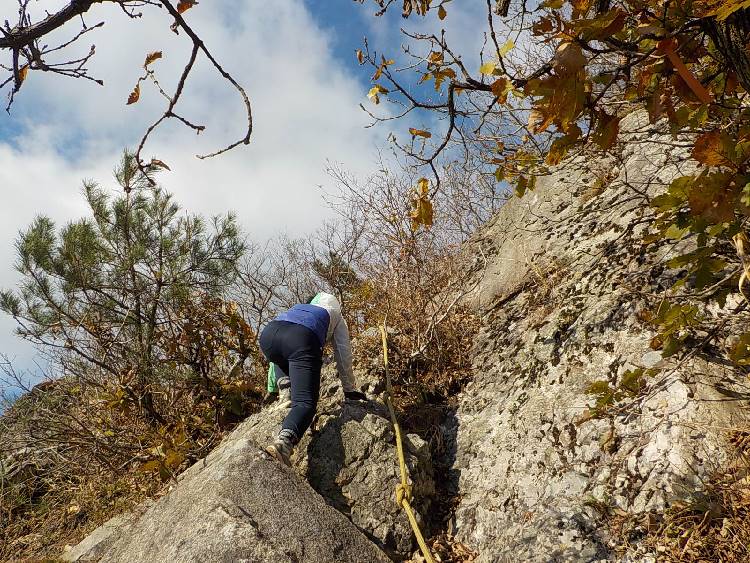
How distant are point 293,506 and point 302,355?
1.15m

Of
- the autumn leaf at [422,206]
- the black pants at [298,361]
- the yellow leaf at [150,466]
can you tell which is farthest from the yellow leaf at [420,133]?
the yellow leaf at [150,466]

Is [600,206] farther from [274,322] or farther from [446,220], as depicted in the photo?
[446,220]

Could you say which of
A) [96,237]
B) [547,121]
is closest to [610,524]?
[547,121]

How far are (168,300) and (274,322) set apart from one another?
3.84 metres

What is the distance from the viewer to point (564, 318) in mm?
4141

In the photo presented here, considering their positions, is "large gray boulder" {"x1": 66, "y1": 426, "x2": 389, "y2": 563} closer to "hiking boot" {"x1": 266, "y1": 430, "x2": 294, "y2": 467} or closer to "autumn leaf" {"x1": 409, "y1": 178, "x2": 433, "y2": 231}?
"hiking boot" {"x1": 266, "y1": 430, "x2": 294, "y2": 467}

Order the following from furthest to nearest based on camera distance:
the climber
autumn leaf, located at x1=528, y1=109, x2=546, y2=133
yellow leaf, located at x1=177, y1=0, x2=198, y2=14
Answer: the climber < yellow leaf, located at x1=177, y1=0, x2=198, y2=14 < autumn leaf, located at x1=528, y1=109, x2=546, y2=133

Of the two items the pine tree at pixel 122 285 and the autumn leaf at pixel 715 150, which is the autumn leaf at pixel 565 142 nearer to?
the autumn leaf at pixel 715 150

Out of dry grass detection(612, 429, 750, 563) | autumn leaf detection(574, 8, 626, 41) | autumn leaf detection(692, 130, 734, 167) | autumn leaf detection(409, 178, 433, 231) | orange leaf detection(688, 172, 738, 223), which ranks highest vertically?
autumn leaf detection(409, 178, 433, 231)

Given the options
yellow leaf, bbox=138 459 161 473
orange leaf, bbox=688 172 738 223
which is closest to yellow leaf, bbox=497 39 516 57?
orange leaf, bbox=688 172 738 223

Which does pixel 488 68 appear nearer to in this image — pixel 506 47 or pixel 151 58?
pixel 506 47

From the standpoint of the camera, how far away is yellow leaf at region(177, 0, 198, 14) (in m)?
1.56

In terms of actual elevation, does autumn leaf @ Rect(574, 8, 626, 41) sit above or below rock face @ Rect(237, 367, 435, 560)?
above

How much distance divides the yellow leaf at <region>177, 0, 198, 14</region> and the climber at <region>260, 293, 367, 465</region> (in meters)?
2.62
